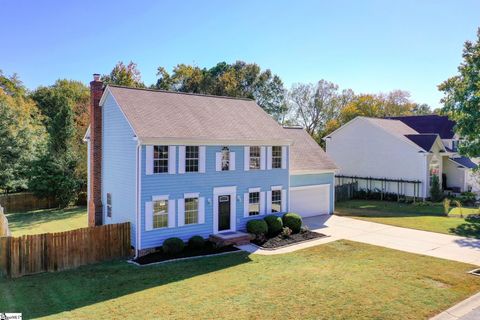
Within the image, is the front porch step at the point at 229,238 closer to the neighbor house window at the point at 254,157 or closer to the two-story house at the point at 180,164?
the two-story house at the point at 180,164

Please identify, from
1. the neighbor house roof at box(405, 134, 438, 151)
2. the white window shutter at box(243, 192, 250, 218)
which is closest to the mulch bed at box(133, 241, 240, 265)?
the white window shutter at box(243, 192, 250, 218)

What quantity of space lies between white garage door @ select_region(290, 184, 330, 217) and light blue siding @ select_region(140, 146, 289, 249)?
2.88 metres

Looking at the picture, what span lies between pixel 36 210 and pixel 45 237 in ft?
66.1

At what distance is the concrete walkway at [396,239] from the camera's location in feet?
56.7

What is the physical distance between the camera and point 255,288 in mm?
12484

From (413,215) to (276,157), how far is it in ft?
41.0

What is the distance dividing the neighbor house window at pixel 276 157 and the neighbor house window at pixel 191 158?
5494 millimetres

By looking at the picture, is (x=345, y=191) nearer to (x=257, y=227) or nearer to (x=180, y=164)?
(x=257, y=227)

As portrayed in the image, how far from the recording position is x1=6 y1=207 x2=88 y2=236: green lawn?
23688 millimetres

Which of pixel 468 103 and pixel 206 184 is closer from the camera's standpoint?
pixel 206 184

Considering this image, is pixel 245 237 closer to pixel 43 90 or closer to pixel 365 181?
pixel 365 181

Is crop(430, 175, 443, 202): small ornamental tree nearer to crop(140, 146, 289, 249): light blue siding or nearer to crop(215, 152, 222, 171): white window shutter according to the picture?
crop(140, 146, 289, 249): light blue siding

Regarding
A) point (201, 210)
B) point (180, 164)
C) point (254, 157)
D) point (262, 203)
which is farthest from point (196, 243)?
point (254, 157)

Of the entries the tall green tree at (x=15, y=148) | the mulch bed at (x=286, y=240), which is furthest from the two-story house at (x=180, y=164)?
the tall green tree at (x=15, y=148)
